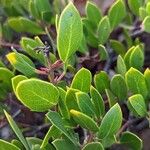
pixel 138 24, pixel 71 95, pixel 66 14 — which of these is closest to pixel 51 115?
pixel 71 95

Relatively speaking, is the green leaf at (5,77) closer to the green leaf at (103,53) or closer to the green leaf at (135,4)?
the green leaf at (103,53)

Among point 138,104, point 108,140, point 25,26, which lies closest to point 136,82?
point 138,104

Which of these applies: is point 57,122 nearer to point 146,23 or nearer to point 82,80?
point 82,80

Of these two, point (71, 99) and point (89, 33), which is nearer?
Result: point (71, 99)

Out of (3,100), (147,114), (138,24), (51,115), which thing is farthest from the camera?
(138,24)

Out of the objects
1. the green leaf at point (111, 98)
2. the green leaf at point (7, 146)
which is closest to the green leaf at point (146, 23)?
the green leaf at point (111, 98)

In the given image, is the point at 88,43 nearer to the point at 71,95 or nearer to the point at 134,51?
the point at 134,51
